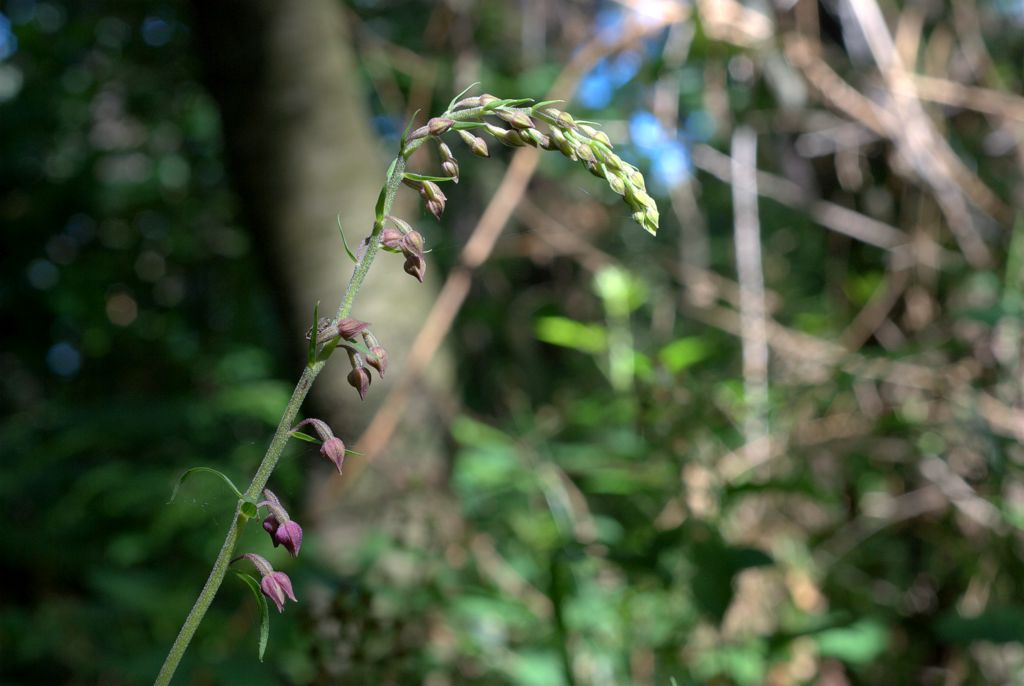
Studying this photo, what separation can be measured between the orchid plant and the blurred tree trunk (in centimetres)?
142

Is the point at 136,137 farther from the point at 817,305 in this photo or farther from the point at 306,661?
the point at 306,661

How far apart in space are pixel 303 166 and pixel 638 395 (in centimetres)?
93

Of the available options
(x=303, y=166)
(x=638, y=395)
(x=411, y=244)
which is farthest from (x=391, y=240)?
(x=303, y=166)

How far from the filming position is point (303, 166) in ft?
7.18

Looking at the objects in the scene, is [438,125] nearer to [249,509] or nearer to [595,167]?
[595,167]

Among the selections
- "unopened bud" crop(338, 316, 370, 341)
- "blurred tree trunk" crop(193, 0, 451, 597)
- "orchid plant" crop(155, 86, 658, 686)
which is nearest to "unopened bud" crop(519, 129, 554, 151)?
"orchid plant" crop(155, 86, 658, 686)

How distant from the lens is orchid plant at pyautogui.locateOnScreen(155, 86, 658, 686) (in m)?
0.57

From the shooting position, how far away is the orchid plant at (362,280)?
569 mm

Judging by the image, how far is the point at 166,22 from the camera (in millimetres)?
3523

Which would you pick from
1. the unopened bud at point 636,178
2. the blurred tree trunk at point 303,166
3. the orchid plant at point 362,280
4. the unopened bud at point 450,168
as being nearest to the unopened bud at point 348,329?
the orchid plant at point 362,280

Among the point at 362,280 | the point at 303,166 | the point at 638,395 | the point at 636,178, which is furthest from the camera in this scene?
the point at 303,166

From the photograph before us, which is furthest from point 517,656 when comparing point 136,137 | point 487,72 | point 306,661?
point 136,137

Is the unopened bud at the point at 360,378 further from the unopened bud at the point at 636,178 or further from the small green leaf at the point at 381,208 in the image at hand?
the unopened bud at the point at 636,178

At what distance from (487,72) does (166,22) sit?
4.11ft
